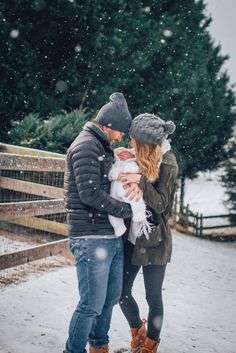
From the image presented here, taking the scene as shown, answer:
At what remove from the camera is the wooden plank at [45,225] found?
632 cm

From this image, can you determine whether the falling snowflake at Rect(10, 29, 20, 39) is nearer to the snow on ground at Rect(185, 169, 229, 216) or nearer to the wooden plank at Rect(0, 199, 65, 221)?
the wooden plank at Rect(0, 199, 65, 221)

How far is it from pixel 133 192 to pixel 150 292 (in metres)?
0.85

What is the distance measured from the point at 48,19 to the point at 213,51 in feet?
41.5

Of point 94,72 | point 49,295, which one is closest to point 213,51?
point 94,72

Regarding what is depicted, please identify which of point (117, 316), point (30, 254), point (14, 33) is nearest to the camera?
point (117, 316)

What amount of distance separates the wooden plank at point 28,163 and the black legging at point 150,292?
2.07 metres

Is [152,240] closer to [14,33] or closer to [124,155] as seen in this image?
[124,155]

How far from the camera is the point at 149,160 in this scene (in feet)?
9.86

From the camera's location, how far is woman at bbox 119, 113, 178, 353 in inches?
117

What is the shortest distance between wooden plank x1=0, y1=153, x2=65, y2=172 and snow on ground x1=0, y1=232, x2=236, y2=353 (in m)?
1.39

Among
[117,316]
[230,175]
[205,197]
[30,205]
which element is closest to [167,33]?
[230,175]

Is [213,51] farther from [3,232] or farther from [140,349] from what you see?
[140,349]

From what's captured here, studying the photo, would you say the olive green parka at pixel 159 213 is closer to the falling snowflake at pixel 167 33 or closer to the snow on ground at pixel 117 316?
the snow on ground at pixel 117 316

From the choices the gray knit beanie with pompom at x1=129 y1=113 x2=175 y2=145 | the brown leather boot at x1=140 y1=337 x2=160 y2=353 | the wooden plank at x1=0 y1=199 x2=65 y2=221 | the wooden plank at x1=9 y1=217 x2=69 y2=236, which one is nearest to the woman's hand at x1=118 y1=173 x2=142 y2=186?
the gray knit beanie with pompom at x1=129 y1=113 x2=175 y2=145
